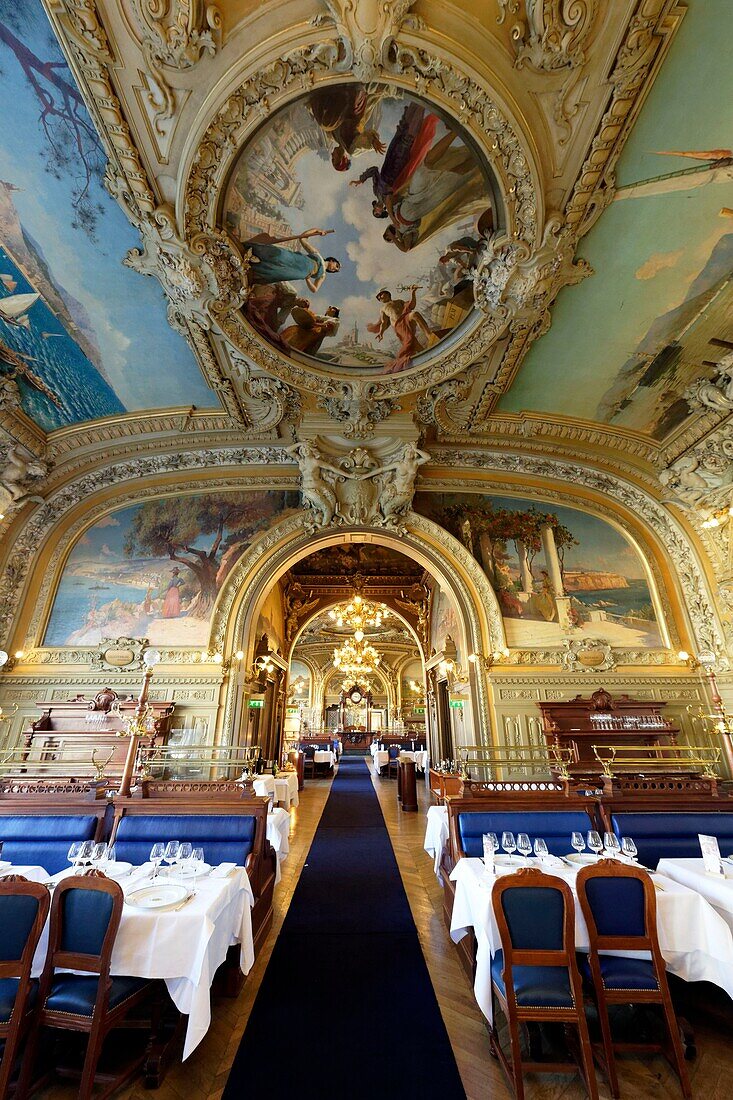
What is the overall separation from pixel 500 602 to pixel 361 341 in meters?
5.93

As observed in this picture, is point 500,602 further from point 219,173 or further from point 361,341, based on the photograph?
point 219,173

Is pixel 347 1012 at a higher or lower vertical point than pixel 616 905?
lower

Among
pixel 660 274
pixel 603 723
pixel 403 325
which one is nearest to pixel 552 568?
pixel 603 723

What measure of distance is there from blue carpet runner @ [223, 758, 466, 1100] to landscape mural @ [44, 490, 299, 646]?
5990 millimetres

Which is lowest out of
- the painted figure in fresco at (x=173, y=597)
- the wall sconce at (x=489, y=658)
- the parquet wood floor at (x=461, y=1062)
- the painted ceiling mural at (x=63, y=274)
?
the parquet wood floor at (x=461, y=1062)

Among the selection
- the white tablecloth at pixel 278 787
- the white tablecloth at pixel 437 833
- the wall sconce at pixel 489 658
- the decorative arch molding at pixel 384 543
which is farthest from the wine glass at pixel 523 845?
the wall sconce at pixel 489 658

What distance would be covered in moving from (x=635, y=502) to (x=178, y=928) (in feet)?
36.0

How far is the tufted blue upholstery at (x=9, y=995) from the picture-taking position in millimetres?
2223

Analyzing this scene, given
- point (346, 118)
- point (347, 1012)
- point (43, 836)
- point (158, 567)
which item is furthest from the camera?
point (158, 567)

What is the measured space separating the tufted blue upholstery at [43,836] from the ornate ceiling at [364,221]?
645 centimetres

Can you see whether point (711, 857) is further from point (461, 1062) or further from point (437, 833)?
point (437, 833)

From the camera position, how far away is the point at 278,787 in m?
8.73

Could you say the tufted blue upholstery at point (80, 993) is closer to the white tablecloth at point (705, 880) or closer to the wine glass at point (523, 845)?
the wine glass at point (523, 845)

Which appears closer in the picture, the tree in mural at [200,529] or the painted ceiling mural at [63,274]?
the painted ceiling mural at [63,274]
